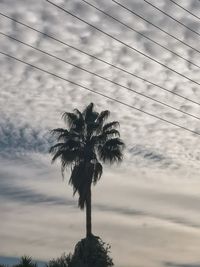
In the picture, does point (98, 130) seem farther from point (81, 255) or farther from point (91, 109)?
point (81, 255)

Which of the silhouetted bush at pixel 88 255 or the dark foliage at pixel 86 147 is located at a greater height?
the dark foliage at pixel 86 147

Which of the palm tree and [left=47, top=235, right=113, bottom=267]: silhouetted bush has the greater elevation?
the palm tree

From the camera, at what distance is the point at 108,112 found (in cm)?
5900

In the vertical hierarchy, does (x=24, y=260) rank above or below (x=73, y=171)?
below

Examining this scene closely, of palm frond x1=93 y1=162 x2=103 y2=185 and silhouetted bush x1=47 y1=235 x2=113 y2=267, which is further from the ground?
palm frond x1=93 y1=162 x2=103 y2=185

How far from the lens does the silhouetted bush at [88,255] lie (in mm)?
51750

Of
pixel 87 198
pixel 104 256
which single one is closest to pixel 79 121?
pixel 87 198

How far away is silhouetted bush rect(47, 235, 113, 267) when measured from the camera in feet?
170

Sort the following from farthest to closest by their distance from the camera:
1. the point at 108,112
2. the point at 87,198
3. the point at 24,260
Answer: the point at 108,112 < the point at 87,198 < the point at 24,260

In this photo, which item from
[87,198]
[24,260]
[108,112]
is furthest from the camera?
[108,112]

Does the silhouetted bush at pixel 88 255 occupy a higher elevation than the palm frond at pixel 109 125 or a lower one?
lower

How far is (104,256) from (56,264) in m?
4.00

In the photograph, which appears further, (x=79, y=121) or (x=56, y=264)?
(x=79, y=121)

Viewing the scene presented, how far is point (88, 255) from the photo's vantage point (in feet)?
170
